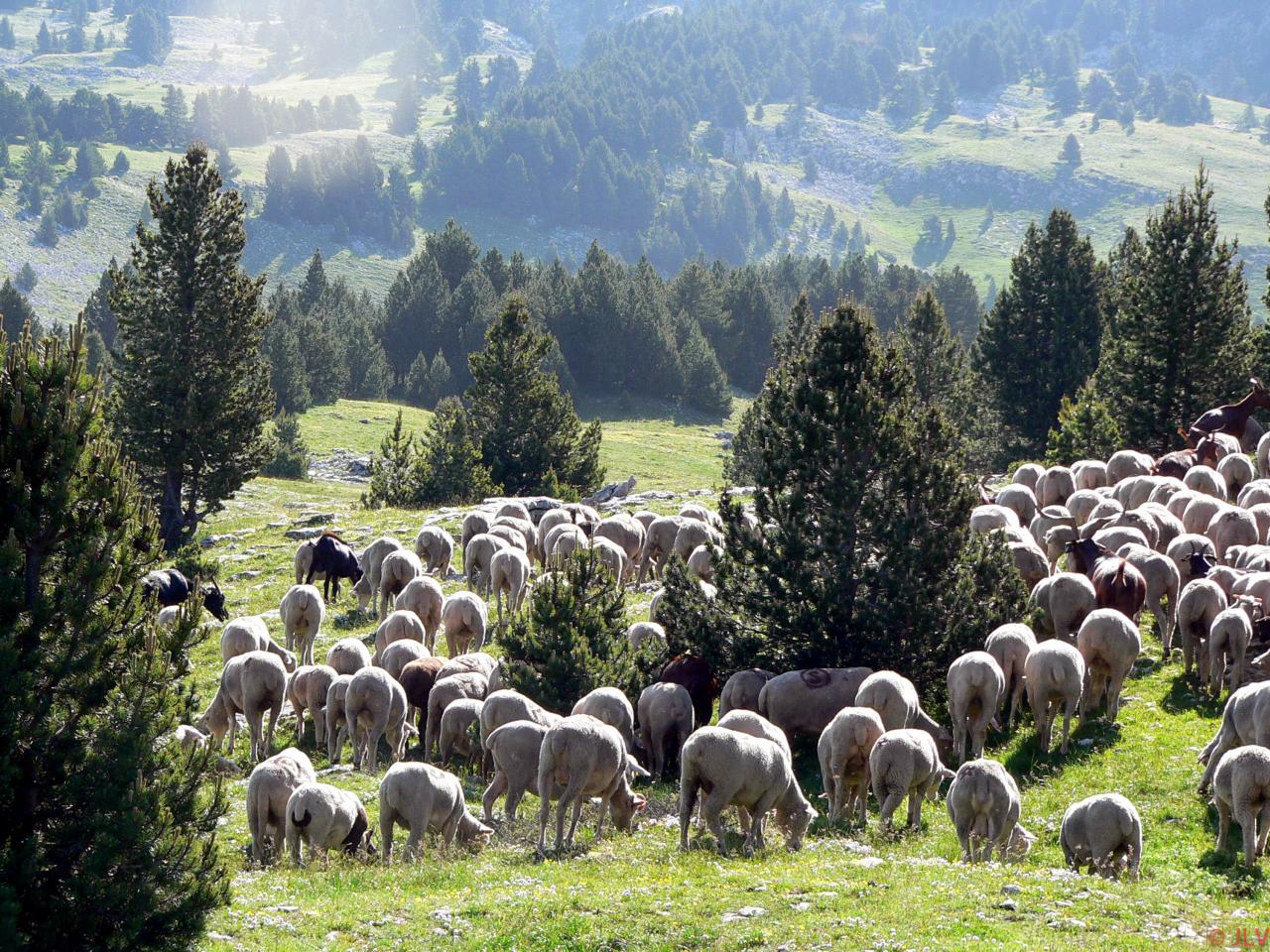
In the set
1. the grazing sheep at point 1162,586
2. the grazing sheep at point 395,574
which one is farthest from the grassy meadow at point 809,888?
the grazing sheep at point 395,574

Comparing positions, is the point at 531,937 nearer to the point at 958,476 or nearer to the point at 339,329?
the point at 958,476

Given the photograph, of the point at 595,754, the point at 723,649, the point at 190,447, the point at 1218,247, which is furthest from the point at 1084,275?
the point at 595,754

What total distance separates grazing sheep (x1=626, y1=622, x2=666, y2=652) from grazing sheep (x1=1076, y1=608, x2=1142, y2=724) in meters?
8.96

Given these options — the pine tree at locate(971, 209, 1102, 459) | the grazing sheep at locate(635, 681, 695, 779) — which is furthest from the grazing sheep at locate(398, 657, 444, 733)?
the pine tree at locate(971, 209, 1102, 459)

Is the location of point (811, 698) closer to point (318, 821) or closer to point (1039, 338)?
point (318, 821)

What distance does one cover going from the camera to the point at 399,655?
86.5ft

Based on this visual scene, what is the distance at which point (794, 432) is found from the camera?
2658 cm

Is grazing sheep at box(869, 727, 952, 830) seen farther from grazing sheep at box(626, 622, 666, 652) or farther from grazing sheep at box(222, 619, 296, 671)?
grazing sheep at box(222, 619, 296, 671)

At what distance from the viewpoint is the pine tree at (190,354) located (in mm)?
49344

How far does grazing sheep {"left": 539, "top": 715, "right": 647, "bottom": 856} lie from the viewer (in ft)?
61.8

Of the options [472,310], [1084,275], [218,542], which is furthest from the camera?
[472,310]

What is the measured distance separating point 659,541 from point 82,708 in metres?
27.2

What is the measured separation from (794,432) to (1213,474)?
1721 centimetres

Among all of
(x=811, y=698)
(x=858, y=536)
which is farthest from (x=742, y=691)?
(x=858, y=536)
